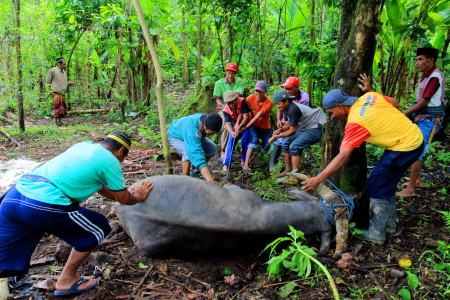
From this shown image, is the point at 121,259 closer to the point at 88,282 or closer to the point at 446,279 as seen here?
the point at 88,282

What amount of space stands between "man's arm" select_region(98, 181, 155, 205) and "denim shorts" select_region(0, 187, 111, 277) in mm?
337

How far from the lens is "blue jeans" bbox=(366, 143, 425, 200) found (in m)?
3.43

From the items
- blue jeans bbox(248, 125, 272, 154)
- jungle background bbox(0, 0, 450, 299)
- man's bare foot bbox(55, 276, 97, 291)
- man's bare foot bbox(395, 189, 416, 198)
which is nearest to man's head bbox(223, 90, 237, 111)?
blue jeans bbox(248, 125, 272, 154)

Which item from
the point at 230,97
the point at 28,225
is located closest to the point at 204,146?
the point at 230,97

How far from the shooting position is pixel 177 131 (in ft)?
17.7

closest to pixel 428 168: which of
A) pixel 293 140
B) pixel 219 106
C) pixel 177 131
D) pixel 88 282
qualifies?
pixel 293 140

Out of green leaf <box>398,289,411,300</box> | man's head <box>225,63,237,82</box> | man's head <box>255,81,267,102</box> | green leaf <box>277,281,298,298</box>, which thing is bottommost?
green leaf <box>277,281,298,298</box>

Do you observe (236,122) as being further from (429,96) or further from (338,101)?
(429,96)

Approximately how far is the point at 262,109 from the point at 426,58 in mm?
2797

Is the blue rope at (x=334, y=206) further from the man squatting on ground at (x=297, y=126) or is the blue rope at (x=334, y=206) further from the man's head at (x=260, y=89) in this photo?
the man's head at (x=260, y=89)

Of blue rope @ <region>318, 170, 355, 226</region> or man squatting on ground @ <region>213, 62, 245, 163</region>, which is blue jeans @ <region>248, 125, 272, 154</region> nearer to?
man squatting on ground @ <region>213, 62, 245, 163</region>

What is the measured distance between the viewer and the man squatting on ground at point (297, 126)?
17.6 feet

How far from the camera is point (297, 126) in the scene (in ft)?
18.4

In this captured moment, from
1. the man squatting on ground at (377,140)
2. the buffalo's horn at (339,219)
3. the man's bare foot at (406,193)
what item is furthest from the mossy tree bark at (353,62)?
the man's bare foot at (406,193)
